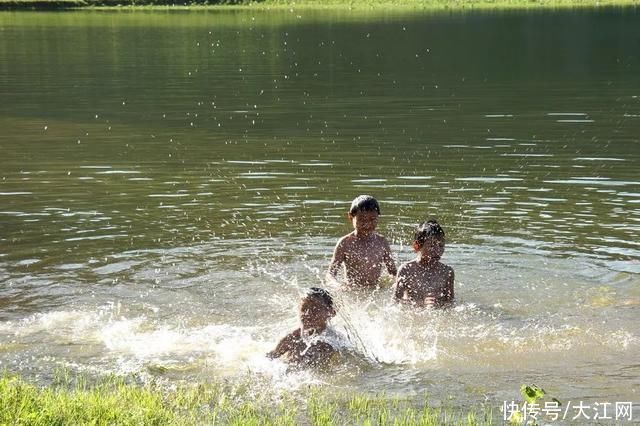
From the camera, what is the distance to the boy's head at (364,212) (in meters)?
11.0

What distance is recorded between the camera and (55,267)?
11.9 metres

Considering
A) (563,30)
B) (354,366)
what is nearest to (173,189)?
(354,366)

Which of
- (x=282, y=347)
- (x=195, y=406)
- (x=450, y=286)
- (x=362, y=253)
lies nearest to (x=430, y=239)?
(x=450, y=286)

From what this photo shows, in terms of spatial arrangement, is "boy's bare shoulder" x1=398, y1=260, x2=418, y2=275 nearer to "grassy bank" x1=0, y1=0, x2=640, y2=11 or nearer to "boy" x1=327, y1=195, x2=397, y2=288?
"boy" x1=327, y1=195, x2=397, y2=288

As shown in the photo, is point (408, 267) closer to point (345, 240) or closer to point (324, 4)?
point (345, 240)

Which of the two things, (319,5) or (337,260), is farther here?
(319,5)

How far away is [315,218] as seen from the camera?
14102 mm

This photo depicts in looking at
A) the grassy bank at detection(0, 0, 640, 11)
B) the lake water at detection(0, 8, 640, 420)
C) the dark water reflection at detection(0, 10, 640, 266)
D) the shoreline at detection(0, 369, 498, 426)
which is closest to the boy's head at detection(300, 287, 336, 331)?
the lake water at detection(0, 8, 640, 420)

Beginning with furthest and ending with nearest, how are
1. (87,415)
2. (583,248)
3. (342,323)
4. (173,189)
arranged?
(173,189) < (583,248) < (342,323) < (87,415)

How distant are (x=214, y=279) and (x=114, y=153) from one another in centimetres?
849

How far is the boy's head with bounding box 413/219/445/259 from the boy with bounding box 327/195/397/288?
939mm

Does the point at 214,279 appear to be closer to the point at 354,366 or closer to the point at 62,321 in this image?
the point at 62,321

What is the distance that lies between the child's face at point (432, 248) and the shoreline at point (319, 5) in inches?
2209

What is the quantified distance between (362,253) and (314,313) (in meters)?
2.53
